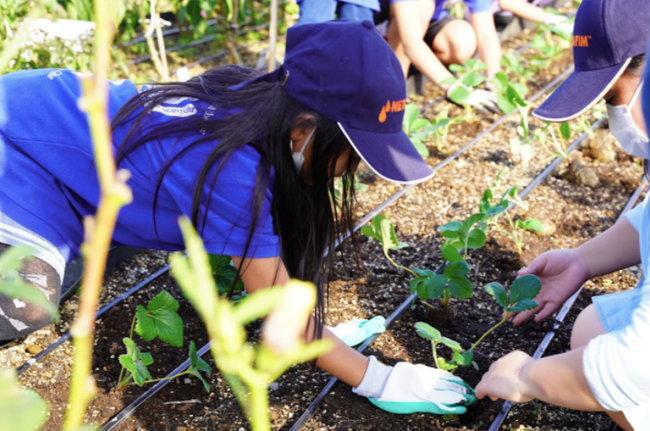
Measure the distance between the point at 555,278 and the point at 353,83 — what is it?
2.52ft

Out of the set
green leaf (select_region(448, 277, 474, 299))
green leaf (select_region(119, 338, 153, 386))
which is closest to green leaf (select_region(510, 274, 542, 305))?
green leaf (select_region(448, 277, 474, 299))

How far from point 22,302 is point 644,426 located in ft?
3.71

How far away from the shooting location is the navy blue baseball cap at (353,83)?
1.07 m

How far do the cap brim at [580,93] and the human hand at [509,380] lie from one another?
570 mm

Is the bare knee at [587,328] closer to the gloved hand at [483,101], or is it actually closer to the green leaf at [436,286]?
the green leaf at [436,286]

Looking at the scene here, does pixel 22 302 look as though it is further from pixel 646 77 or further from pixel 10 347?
pixel 646 77

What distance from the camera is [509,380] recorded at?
1021 mm

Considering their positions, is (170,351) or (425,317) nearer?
(170,351)

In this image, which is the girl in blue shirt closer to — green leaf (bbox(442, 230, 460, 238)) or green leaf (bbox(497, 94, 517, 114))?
green leaf (bbox(442, 230, 460, 238))

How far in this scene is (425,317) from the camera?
1.62 metres

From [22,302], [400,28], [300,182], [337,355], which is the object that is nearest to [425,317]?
[337,355]

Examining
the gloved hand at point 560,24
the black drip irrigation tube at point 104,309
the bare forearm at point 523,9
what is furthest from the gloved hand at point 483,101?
the black drip irrigation tube at point 104,309

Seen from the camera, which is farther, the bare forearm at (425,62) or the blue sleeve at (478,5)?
the blue sleeve at (478,5)

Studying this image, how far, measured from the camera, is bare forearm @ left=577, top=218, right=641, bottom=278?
1449 mm
